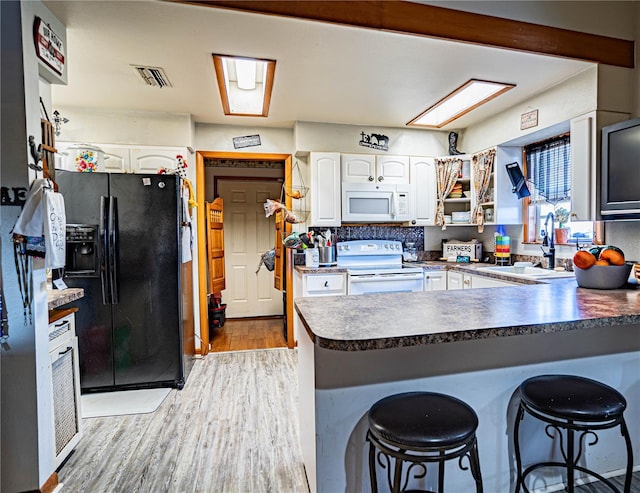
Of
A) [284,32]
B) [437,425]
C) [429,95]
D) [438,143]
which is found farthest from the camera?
[438,143]

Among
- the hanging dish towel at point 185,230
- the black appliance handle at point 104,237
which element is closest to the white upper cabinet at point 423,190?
the hanging dish towel at point 185,230

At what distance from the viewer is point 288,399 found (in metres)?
2.65

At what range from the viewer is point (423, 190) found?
3951 mm

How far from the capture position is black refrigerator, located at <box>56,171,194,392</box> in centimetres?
263

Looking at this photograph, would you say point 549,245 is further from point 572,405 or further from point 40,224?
point 40,224

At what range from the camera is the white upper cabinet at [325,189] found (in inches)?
145

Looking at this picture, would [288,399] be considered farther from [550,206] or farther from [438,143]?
[438,143]

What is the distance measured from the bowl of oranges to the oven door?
1.59 metres

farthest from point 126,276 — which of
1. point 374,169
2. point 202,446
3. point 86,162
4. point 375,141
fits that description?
point 375,141

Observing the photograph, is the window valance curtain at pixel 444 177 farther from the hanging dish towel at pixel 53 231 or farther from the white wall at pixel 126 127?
the hanging dish towel at pixel 53 231

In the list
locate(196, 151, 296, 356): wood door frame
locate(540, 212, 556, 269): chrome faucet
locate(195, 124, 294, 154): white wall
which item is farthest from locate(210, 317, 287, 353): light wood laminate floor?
locate(540, 212, 556, 269): chrome faucet

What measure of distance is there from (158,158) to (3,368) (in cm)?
232

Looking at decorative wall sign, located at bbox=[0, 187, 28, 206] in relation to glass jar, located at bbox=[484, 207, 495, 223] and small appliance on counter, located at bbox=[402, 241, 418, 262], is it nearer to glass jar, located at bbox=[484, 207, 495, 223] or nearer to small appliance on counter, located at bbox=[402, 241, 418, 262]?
small appliance on counter, located at bbox=[402, 241, 418, 262]

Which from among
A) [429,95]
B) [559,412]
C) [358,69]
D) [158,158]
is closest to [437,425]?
[559,412]
